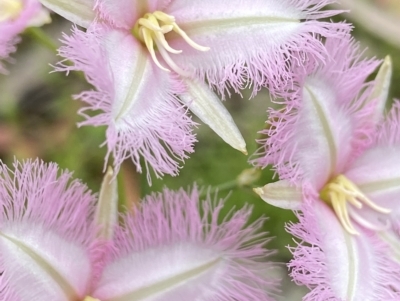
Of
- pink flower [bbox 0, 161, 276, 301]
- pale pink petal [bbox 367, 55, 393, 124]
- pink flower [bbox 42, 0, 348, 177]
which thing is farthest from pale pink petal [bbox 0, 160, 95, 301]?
pale pink petal [bbox 367, 55, 393, 124]

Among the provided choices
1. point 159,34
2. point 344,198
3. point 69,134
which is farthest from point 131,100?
point 69,134

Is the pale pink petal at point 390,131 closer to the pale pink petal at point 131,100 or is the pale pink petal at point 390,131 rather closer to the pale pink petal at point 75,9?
the pale pink petal at point 131,100

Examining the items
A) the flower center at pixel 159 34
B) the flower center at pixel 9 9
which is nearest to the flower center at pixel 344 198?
the flower center at pixel 159 34

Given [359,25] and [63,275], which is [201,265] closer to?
[63,275]

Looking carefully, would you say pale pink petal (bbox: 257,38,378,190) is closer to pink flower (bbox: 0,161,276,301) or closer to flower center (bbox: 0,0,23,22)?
pink flower (bbox: 0,161,276,301)

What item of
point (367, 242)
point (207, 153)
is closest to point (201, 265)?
point (367, 242)

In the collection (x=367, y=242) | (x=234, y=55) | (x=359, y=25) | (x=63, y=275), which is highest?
(x=359, y=25)
